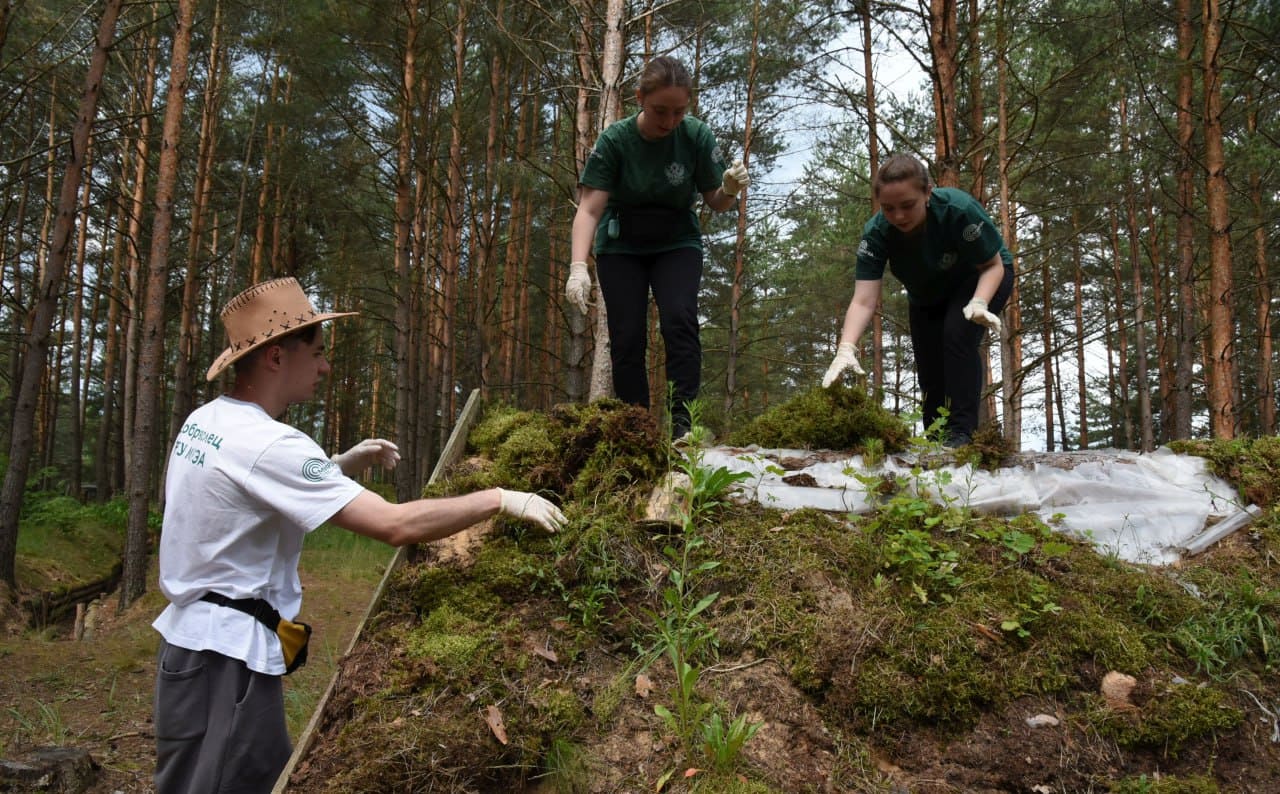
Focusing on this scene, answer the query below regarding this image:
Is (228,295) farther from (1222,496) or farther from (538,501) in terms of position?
(1222,496)

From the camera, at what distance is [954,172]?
5281 millimetres

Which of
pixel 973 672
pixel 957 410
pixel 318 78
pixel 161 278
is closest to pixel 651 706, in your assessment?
pixel 973 672

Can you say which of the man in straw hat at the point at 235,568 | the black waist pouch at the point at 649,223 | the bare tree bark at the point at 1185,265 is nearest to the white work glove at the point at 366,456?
the man in straw hat at the point at 235,568

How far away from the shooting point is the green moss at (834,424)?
133 inches

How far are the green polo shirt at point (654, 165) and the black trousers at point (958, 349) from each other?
1.37 metres

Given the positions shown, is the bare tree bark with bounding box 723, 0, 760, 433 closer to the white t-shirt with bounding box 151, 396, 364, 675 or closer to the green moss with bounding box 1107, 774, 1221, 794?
the green moss with bounding box 1107, 774, 1221, 794

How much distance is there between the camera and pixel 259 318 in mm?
1887

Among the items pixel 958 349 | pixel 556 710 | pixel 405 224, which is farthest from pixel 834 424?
pixel 405 224

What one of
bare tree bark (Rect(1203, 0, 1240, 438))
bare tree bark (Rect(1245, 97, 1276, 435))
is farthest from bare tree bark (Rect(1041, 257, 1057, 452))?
bare tree bark (Rect(1203, 0, 1240, 438))

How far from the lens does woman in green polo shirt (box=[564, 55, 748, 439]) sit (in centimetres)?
346

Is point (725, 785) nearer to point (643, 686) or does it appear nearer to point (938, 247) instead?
point (643, 686)

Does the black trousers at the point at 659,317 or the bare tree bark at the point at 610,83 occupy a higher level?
the bare tree bark at the point at 610,83

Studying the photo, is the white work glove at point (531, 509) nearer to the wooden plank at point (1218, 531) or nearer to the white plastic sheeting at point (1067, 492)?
the white plastic sheeting at point (1067, 492)

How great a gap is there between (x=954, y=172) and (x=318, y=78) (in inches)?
425
